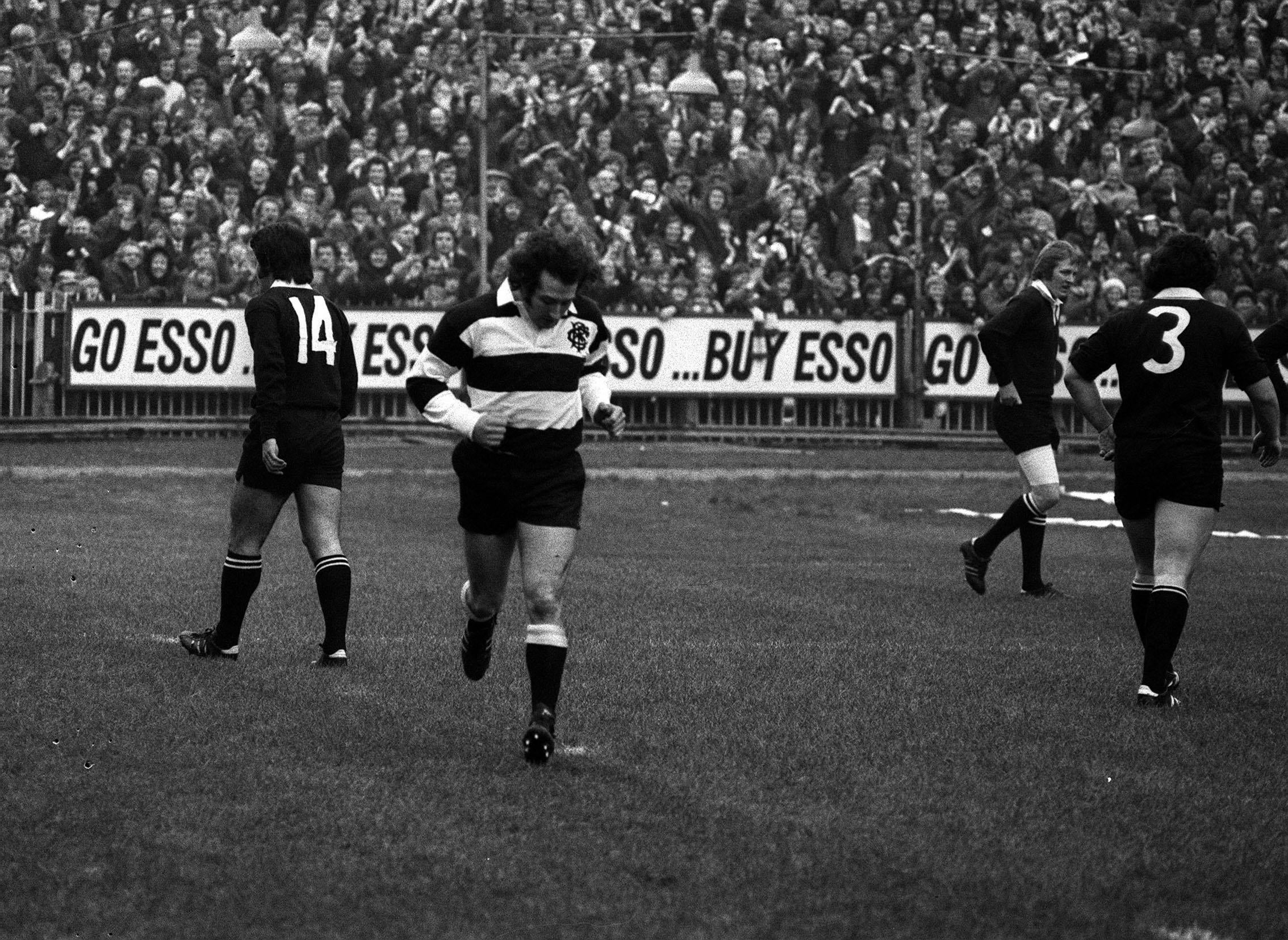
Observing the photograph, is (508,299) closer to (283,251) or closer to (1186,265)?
(283,251)

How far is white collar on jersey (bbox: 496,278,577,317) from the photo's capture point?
6730mm

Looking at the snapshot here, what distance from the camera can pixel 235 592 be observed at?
8562mm

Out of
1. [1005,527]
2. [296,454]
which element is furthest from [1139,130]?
[296,454]

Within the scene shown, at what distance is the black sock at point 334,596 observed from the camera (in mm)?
8492

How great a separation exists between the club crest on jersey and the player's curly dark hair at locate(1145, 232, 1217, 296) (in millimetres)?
2762

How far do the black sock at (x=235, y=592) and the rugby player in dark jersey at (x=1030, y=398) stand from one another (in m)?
4.92

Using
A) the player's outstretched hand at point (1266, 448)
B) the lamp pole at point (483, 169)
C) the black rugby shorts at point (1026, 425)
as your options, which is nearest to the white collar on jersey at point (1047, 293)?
the black rugby shorts at point (1026, 425)

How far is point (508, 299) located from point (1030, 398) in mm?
6069

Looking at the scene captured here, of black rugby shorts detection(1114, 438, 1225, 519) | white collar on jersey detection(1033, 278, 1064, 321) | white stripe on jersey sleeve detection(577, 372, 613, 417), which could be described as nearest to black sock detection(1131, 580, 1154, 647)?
black rugby shorts detection(1114, 438, 1225, 519)

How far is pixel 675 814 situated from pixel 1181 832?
Answer: 149cm

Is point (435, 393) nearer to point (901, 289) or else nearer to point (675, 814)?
point (675, 814)

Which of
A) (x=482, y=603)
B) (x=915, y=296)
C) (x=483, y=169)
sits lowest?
(x=482, y=603)

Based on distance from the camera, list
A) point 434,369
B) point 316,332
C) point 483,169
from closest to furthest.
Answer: point 434,369 → point 316,332 → point 483,169

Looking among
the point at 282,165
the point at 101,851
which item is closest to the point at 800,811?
the point at 101,851
